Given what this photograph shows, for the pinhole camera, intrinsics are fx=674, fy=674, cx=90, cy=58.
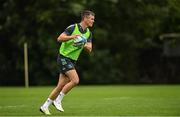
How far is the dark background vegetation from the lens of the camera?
1831 inches

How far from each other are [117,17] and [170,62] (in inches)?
211

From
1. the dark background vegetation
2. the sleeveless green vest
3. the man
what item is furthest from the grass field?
the dark background vegetation

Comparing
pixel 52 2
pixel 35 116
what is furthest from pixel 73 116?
pixel 52 2

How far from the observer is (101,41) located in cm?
4800

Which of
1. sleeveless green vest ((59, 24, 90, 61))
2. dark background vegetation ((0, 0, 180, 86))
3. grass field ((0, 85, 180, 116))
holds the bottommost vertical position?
dark background vegetation ((0, 0, 180, 86))

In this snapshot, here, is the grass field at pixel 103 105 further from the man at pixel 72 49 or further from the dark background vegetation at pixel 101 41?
the dark background vegetation at pixel 101 41

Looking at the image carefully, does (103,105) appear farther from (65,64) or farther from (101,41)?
(101,41)

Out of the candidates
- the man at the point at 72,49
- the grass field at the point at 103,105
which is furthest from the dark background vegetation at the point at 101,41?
the man at the point at 72,49

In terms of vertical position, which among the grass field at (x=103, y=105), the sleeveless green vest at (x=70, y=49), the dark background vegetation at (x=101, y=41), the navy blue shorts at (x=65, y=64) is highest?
the sleeveless green vest at (x=70, y=49)

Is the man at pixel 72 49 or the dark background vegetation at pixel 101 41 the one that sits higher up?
the man at pixel 72 49

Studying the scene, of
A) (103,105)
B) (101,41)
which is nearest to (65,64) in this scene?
(103,105)

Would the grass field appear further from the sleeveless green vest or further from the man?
the sleeveless green vest

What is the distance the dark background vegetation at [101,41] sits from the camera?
153ft

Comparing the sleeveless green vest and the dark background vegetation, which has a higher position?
the sleeveless green vest
